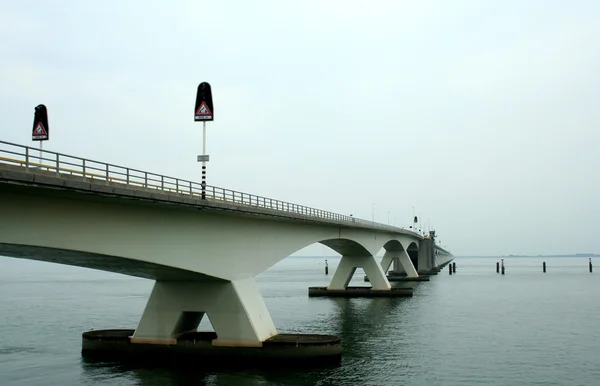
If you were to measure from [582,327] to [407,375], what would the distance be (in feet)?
78.4

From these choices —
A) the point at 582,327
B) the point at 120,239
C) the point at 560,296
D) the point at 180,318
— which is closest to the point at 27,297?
the point at 180,318

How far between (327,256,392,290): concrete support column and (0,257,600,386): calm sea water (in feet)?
17.7

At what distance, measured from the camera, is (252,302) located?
32938 mm

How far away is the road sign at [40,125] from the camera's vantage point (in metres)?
26.0

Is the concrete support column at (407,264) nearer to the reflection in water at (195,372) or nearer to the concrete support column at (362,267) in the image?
the concrete support column at (362,267)

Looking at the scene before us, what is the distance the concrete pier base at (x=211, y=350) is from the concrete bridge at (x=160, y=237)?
1.45 ft

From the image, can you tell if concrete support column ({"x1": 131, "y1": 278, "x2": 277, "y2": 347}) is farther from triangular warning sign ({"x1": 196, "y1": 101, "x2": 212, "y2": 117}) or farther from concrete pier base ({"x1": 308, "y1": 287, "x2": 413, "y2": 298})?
concrete pier base ({"x1": 308, "y1": 287, "x2": 413, "y2": 298})

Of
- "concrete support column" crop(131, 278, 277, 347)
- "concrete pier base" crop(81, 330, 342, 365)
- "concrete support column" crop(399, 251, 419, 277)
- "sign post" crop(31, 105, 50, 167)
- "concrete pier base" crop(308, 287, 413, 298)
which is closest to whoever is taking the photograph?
"sign post" crop(31, 105, 50, 167)

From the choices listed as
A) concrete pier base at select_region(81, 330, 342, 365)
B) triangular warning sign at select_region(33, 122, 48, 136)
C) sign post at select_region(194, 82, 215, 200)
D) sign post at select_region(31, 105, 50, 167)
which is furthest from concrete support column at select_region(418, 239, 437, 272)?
triangular warning sign at select_region(33, 122, 48, 136)

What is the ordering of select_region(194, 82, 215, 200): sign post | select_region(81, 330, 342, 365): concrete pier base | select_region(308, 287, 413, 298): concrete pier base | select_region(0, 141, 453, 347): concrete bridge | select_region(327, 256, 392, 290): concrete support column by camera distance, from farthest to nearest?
select_region(327, 256, 392, 290): concrete support column → select_region(308, 287, 413, 298): concrete pier base → select_region(194, 82, 215, 200): sign post → select_region(81, 330, 342, 365): concrete pier base → select_region(0, 141, 453, 347): concrete bridge

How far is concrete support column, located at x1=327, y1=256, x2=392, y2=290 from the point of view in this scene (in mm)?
74562

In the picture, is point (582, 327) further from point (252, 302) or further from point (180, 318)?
point (180, 318)

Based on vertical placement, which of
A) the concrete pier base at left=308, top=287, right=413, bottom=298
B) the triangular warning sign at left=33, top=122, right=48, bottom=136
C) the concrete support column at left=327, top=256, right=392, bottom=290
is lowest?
the concrete pier base at left=308, top=287, right=413, bottom=298

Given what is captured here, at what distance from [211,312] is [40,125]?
12.8 meters
